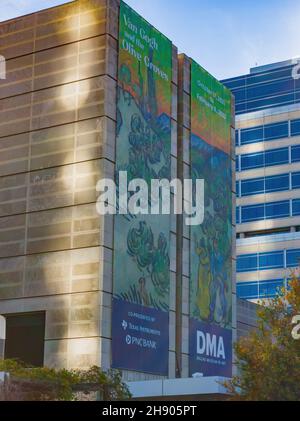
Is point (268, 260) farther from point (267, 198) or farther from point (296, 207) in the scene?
point (267, 198)

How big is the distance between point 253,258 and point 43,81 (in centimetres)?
7282

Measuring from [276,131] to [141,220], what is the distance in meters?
75.2

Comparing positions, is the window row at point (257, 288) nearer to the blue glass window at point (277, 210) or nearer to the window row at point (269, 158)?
the blue glass window at point (277, 210)

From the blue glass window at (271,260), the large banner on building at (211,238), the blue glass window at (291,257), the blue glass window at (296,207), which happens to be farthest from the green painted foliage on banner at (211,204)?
the blue glass window at (296,207)

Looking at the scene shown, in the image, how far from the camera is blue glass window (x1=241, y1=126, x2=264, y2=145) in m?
126

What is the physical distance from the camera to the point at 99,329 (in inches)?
1873

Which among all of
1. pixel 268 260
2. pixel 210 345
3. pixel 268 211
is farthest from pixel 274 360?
pixel 268 211

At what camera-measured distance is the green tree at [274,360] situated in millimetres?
38250

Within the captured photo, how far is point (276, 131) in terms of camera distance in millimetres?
124500

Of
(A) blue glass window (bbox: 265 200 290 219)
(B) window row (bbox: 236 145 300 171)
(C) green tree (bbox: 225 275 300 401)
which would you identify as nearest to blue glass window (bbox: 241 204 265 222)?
(A) blue glass window (bbox: 265 200 290 219)

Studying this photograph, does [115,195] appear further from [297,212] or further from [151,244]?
[297,212]

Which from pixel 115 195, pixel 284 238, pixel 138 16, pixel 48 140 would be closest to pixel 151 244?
pixel 115 195

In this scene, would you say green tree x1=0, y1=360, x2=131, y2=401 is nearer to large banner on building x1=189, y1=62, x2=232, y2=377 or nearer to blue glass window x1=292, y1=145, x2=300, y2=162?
large banner on building x1=189, y1=62, x2=232, y2=377

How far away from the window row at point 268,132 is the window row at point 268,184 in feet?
18.4
